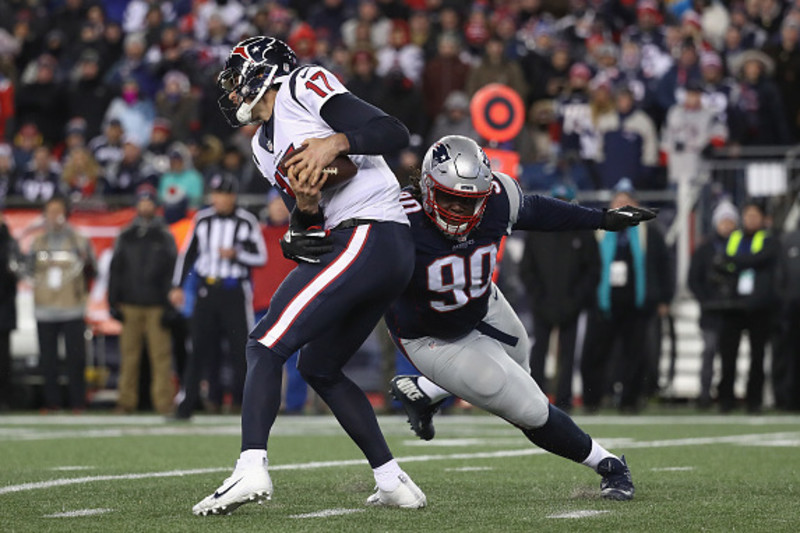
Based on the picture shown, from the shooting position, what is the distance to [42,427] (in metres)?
11.2

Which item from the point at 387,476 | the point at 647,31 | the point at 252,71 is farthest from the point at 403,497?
the point at 647,31

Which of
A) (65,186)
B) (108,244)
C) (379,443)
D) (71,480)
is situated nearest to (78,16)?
(65,186)

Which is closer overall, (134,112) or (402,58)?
(402,58)

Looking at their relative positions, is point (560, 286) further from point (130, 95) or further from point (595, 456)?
point (595, 456)

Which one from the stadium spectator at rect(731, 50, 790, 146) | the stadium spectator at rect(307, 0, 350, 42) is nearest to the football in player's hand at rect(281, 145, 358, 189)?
the stadium spectator at rect(731, 50, 790, 146)

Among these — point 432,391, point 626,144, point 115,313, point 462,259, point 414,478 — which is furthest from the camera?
point 626,144

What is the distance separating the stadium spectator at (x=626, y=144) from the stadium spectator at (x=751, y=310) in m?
1.79

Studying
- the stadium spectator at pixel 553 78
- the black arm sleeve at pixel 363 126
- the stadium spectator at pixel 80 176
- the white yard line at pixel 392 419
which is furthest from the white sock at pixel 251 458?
the stadium spectator at pixel 553 78

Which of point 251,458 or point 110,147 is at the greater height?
point 110,147

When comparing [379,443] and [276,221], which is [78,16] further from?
[379,443]

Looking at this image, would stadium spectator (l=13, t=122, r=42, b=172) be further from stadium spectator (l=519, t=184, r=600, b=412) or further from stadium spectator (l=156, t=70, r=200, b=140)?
stadium spectator (l=519, t=184, r=600, b=412)

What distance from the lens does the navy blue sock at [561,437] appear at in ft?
19.4

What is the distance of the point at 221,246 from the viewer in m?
12.5

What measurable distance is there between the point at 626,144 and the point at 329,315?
9861mm
